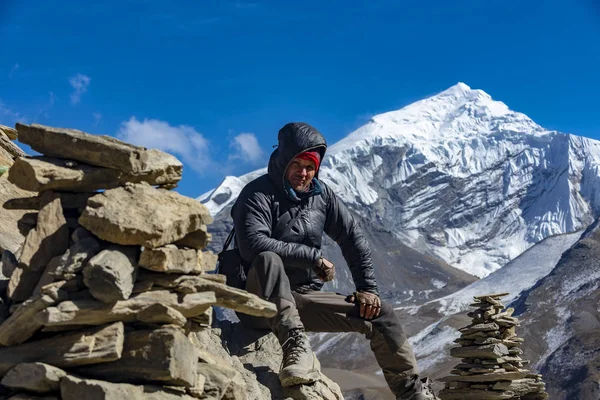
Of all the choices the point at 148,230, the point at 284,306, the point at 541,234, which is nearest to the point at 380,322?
the point at 284,306

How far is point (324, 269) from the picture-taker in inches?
276

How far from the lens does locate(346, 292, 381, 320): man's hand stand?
22.9ft

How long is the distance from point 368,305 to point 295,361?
0.88m

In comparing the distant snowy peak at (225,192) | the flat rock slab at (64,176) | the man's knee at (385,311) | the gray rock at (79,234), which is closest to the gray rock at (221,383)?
the gray rock at (79,234)

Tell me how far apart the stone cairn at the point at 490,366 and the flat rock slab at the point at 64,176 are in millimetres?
7376

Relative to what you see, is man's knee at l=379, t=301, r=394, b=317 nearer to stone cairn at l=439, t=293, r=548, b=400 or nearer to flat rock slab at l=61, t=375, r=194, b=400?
flat rock slab at l=61, t=375, r=194, b=400

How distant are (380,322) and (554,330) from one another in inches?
2319

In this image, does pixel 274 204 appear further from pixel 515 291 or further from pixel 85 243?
pixel 515 291

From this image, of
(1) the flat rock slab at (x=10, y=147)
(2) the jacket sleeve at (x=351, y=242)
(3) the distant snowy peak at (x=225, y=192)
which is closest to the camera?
Answer: (2) the jacket sleeve at (x=351, y=242)

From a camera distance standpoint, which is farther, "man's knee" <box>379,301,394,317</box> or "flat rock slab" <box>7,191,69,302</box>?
"man's knee" <box>379,301,394,317</box>

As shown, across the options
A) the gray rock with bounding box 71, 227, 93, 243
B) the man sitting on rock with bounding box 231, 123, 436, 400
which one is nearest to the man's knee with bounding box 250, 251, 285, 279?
the man sitting on rock with bounding box 231, 123, 436, 400

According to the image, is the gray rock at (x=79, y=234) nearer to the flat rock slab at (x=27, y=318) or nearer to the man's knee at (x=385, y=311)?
the flat rock slab at (x=27, y=318)

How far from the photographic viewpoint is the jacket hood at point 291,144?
705 centimetres

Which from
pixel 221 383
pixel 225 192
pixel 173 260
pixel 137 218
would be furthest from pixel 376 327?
pixel 225 192
